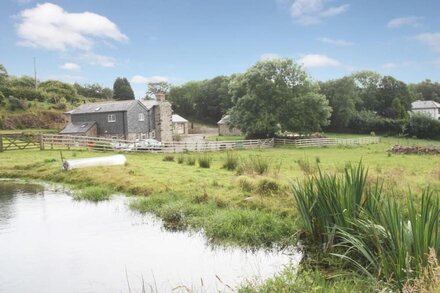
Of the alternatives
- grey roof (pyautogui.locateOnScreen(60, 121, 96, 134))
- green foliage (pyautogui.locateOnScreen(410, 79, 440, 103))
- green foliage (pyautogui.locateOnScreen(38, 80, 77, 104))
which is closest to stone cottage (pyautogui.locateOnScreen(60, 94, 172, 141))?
grey roof (pyautogui.locateOnScreen(60, 121, 96, 134))

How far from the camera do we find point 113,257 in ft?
28.7

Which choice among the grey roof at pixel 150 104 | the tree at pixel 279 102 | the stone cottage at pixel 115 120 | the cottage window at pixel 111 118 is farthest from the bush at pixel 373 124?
the cottage window at pixel 111 118

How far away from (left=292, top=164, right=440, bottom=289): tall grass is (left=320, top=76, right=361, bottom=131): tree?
231 ft

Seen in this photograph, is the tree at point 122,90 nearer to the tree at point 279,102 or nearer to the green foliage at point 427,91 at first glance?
the tree at point 279,102

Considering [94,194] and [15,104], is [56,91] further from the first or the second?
[94,194]

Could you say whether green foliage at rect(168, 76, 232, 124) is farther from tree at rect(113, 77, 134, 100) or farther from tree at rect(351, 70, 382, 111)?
tree at rect(351, 70, 382, 111)

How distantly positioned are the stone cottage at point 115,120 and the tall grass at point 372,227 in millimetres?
45369

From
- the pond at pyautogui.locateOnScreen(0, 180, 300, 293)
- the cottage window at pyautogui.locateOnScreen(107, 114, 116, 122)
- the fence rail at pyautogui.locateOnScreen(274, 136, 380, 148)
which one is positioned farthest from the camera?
the cottage window at pyautogui.locateOnScreen(107, 114, 116, 122)

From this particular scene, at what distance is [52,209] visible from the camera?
13367 mm

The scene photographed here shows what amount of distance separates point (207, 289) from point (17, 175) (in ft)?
57.7

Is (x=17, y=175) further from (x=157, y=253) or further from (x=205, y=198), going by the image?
(x=157, y=253)

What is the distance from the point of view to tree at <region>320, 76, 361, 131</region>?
248 ft

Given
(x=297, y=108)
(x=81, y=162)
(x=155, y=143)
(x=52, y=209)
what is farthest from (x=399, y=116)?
(x=52, y=209)

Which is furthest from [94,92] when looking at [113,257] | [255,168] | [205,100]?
[113,257]
